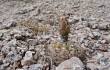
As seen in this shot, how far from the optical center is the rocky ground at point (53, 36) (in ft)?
12.9

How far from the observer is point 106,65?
3.64m

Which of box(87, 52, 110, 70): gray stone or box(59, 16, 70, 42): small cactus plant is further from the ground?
box(59, 16, 70, 42): small cactus plant

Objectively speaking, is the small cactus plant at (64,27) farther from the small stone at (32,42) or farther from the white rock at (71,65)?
the white rock at (71,65)

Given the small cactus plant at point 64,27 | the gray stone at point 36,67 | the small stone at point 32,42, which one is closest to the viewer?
the gray stone at point 36,67

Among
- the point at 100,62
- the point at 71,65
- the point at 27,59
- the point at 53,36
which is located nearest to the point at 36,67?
the point at 27,59

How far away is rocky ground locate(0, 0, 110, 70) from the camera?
3.94 metres

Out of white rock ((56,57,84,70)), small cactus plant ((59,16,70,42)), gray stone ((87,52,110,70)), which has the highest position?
small cactus plant ((59,16,70,42))

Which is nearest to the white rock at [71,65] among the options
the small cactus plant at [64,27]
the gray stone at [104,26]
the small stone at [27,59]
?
the small stone at [27,59]

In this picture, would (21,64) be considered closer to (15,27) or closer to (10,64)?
(10,64)

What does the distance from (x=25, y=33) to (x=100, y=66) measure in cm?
225

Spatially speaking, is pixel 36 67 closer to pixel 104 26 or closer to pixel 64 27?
pixel 64 27

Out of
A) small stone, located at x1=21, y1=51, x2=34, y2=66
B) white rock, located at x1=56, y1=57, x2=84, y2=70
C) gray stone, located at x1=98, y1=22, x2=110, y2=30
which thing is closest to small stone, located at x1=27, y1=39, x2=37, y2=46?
small stone, located at x1=21, y1=51, x2=34, y2=66

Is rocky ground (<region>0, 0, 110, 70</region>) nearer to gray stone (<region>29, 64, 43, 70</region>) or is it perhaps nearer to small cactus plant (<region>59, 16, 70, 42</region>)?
gray stone (<region>29, 64, 43, 70</region>)

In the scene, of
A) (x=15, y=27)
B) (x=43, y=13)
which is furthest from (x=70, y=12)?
(x=15, y=27)
